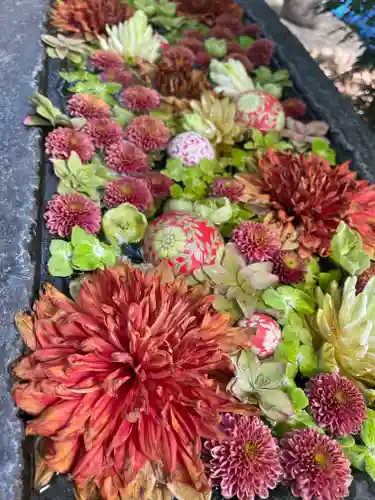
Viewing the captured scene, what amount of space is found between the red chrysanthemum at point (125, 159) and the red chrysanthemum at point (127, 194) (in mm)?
62

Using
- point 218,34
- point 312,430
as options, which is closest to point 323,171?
point 312,430

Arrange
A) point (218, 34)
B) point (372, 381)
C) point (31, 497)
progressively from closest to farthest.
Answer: point (31, 497) → point (372, 381) → point (218, 34)

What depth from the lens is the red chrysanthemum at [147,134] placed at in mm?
1189

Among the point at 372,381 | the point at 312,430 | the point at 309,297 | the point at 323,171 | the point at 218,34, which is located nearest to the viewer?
the point at 312,430

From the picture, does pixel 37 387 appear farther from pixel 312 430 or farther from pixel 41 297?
pixel 312 430

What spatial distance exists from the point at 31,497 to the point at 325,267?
0.71 m

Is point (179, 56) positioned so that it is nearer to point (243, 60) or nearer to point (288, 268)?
point (243, 60)

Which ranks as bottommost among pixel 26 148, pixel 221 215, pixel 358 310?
pixel 26 148

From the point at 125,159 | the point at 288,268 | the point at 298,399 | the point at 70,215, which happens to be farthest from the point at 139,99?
the point at 298,399

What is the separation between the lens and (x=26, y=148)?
3.42ft

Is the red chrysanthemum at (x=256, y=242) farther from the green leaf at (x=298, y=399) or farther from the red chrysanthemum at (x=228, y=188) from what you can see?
the green leaf at (x=298, y=399)

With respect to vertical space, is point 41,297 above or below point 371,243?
below

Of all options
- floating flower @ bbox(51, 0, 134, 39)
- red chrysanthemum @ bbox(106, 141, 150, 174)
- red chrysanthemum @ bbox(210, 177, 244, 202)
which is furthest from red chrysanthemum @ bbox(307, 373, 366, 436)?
floating flower @ bbox(51, 0, 134, 39)

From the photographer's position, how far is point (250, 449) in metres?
0.71
